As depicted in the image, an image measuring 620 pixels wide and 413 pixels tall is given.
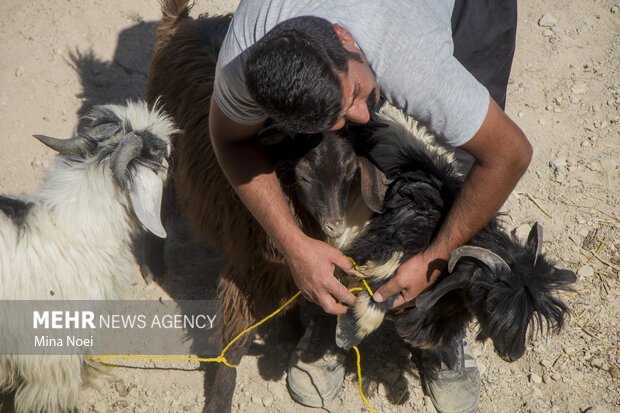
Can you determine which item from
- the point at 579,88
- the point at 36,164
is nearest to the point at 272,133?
the point at 36,164

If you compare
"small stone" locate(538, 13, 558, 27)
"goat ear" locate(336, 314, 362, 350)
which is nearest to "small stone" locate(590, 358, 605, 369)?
"goat ear" locate(336, 314, 362, 350)

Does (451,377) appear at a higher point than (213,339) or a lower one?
lower

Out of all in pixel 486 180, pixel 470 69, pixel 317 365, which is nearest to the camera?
pixel 486 180

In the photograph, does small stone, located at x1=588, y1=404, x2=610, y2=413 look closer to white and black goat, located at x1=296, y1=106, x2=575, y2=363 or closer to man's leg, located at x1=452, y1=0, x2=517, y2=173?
white and black goat, located at x1=296, y1=106, x2=575, y2=363

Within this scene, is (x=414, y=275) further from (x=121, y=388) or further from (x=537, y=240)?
(x=121, y=388)

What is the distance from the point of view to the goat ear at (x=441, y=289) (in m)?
2.14

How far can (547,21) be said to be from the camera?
5277 millimetres

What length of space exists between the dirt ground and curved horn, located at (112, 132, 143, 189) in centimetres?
137

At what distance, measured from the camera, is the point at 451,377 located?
2939 mm

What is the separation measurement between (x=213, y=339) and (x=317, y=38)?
1.92 meters

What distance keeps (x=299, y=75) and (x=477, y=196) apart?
0.90m

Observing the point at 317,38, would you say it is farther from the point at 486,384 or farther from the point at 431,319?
the point at 486,384

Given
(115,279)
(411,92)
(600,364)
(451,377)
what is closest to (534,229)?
(411,92)

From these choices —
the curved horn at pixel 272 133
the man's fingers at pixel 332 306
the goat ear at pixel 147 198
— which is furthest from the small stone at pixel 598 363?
the goat ear at pixel 147 198
